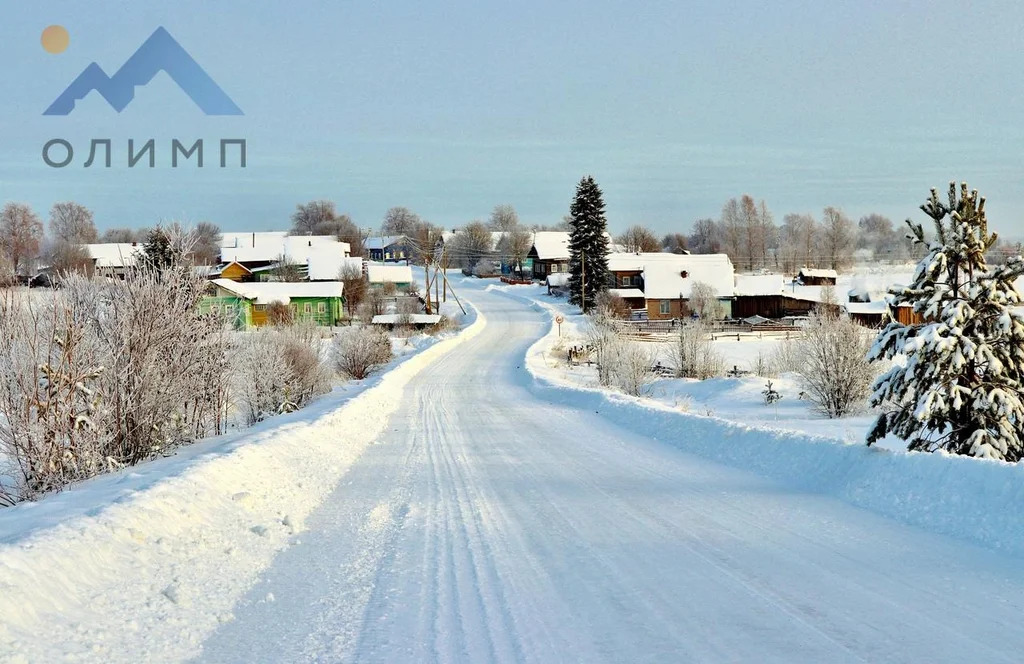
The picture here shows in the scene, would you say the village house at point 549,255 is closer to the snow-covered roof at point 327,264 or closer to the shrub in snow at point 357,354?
the snow-covered roof at point 327,264

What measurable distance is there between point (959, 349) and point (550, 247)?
102 m

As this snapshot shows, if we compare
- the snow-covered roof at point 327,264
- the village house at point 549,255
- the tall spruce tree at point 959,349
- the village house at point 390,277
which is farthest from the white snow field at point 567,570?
the village house at point 549,255

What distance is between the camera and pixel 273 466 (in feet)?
39.9

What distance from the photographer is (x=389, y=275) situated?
94125 mm

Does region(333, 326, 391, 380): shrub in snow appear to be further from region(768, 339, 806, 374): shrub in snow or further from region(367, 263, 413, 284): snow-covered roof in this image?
region(367, 263, 413, 284): snow-covered roof

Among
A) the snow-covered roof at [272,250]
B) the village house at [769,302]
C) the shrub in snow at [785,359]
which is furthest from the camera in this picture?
the snow-covered roof at [272,250]

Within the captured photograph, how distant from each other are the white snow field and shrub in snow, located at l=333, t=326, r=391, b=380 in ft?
101

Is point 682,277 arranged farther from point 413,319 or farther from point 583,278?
point 413,319

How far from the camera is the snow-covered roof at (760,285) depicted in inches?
3036

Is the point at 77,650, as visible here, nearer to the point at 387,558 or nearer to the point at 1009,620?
the point at 387,558

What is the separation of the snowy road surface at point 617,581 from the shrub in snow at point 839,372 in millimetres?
20666

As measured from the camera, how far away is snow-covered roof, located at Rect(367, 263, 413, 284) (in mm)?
92812

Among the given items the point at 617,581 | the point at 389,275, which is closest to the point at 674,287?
the point at 389,275

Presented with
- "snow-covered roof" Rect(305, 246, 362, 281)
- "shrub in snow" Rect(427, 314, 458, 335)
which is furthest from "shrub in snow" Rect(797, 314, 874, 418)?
"snow-covered roof" Rect(305, 246, 362, 281)
